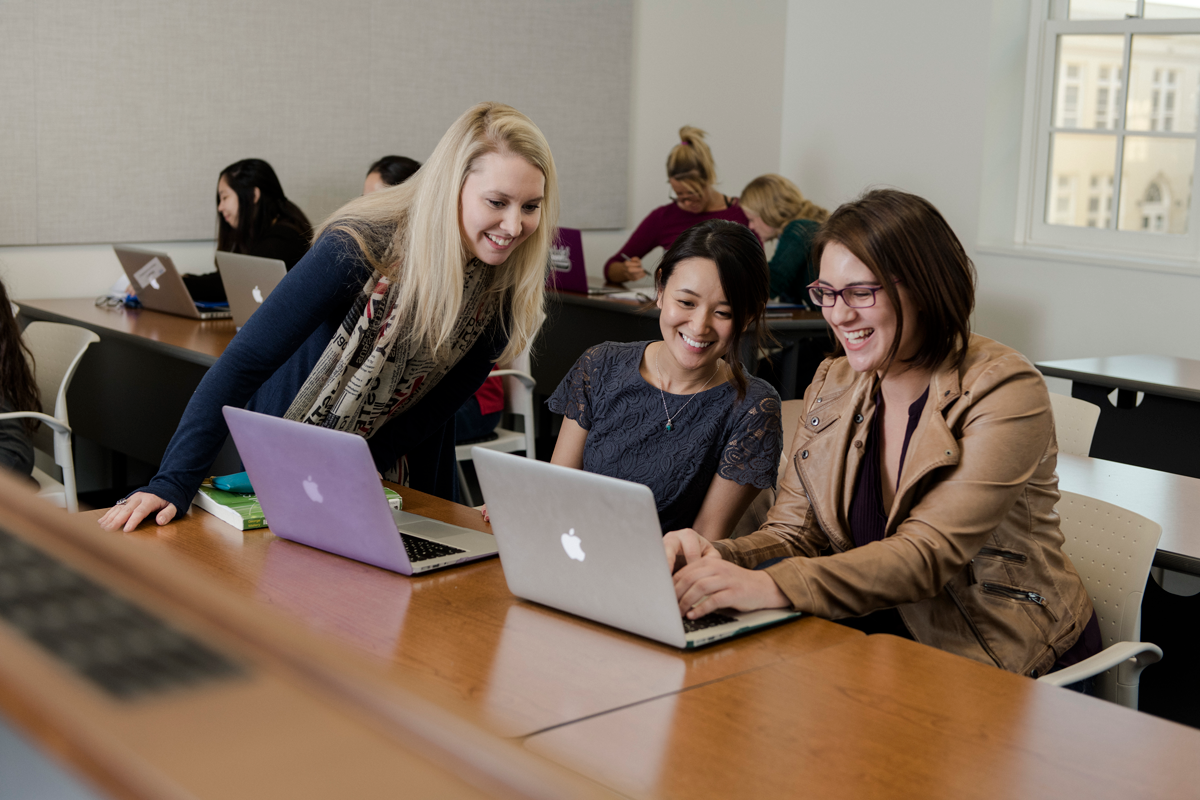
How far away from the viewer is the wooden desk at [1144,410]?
295cm

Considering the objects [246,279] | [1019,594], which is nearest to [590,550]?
[1019,594]

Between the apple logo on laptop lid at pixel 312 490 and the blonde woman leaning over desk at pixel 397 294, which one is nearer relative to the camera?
the apple logo on laptop lid at pixel 312 490

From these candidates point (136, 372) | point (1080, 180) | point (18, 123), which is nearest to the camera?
point (136, 372)

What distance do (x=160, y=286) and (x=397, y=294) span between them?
2.24 metres

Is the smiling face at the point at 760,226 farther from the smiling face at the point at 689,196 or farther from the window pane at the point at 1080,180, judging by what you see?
the window pane at the point at 1080,180

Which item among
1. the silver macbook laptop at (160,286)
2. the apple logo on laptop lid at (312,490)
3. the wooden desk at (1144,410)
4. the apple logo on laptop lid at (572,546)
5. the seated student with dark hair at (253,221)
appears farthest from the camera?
the seated student with dark hair at (253,221)

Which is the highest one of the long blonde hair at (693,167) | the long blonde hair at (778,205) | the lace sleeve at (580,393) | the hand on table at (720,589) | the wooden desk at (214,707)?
the long blonde hair at (693,167)

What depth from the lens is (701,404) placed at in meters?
1.86

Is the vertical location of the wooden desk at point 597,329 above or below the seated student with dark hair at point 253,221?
below

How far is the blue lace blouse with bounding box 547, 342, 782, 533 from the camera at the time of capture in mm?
1791

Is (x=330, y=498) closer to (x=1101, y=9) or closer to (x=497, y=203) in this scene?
(x=497, y=203)

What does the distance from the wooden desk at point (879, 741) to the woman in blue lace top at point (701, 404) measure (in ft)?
2.06

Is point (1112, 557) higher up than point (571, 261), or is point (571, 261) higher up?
point (571, 261)

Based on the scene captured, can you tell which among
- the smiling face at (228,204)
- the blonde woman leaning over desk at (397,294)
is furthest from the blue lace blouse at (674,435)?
the smiling face at (228,204)
